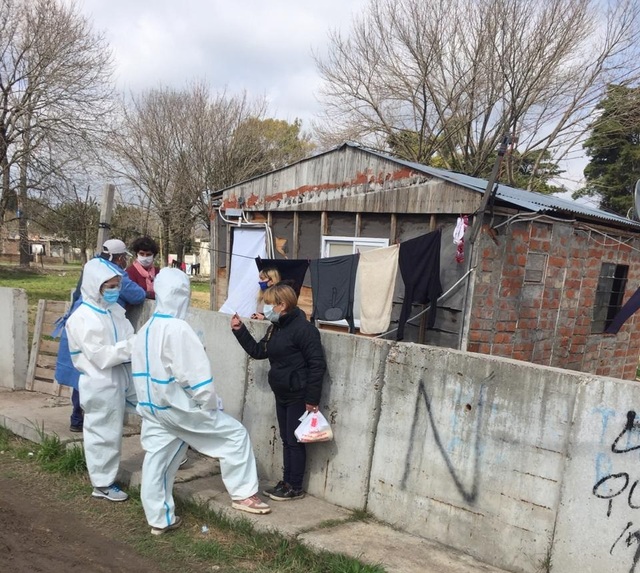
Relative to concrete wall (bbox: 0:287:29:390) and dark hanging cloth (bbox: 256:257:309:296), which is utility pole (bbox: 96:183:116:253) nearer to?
concrete wall (bbox: 0:287:29:390)

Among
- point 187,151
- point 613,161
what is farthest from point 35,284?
point 613,161

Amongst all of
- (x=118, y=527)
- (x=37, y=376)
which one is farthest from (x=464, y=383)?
(x=37, y=376)

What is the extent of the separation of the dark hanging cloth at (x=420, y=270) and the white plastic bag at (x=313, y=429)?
350 cm

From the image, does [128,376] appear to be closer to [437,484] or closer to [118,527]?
[118,527]

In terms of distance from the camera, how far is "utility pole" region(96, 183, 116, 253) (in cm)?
621

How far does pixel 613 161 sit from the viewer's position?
30.4m

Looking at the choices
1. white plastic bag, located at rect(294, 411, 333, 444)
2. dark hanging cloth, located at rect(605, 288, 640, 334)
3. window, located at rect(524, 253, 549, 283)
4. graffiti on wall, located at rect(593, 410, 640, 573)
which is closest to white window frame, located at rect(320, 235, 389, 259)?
window, located at rect(524, 253, 549, 283)

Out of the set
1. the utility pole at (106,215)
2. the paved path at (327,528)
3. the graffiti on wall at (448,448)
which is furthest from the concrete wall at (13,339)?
the graffiti on wall at (448,448)

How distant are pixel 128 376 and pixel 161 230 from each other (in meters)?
28.5

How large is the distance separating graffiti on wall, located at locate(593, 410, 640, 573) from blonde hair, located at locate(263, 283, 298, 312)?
83.2 inches

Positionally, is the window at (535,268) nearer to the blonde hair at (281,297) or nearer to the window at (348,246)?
the window at (348,246)

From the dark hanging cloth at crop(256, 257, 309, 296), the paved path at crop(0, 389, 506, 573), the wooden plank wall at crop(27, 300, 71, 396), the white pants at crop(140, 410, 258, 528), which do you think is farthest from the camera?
the dark hanging cloth at crop(256, 257, 309, 296)

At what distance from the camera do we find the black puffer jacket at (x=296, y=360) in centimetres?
398

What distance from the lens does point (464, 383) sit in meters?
3.59
